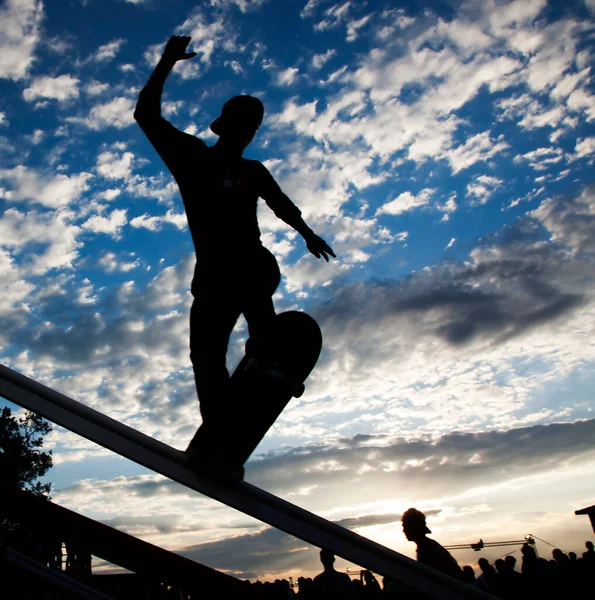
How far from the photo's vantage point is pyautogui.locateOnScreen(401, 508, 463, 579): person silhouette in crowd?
467 cm

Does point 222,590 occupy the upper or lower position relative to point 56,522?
lower

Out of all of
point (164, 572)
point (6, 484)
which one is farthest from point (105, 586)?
point (164, 572)

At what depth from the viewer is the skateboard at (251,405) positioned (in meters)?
2.70

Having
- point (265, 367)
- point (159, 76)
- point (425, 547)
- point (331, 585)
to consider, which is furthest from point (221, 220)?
point (331, 585)

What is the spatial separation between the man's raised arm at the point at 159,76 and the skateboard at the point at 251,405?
1.71 metres

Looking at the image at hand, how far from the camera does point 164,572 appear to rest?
2854 mm

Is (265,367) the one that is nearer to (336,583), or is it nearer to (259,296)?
(259,296)

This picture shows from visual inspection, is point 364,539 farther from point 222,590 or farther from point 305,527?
point 222,590

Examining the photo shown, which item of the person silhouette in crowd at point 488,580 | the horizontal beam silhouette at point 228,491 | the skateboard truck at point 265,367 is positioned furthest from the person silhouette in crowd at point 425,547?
the person silhouette in crowd at point 488,580

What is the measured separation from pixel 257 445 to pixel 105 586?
3.98 meters

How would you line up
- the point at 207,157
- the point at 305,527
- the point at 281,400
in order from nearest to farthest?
the point at 305,527 < the point at 281,400 < the point at 207,157

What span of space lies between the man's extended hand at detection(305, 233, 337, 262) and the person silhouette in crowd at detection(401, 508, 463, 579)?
3.10 meters

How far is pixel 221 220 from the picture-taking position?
3.31 metres

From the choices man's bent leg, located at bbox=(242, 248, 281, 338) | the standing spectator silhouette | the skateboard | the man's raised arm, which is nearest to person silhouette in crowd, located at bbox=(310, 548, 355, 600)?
the skateboard
